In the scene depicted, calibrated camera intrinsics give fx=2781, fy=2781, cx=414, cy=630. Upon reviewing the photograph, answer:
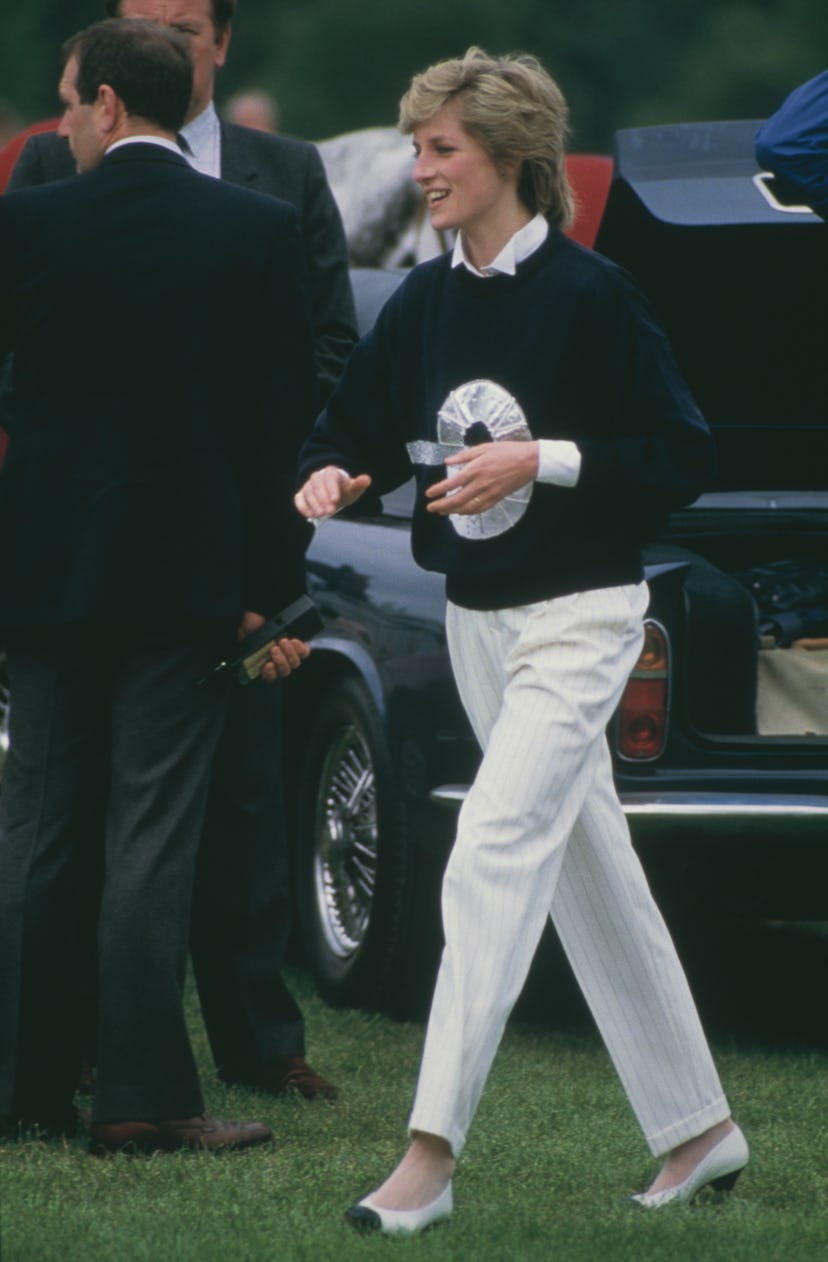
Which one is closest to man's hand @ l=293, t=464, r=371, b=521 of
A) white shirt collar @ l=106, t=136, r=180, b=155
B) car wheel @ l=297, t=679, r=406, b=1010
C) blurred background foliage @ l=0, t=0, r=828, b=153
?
white shirt collar @ l=106, t=136, r=180, b=155

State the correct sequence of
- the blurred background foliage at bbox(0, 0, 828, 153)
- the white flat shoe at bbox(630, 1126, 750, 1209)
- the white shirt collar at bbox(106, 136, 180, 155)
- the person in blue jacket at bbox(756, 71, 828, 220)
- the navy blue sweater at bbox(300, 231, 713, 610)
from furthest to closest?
the blurred background foliage at bbox(0, 0, 828, 153)
the person in blue jacket at bbox(756, 71, 828, 220)
the white shirt collar at bbox(106, 136, 180, 155)
the white flat shoe at bbox(630, 1126, 750, 1209)
the navy blue sweater at bbox(300, 231, 713, 610)

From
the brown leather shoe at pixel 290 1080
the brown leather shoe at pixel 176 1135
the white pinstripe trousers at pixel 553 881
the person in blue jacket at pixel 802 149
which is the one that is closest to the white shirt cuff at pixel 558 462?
the white pinstripe trousers at pixel 553 881

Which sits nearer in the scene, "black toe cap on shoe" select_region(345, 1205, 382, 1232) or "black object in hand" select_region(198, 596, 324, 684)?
"black toe cap on shoe" select_region(345, 1205, 382, 1232)

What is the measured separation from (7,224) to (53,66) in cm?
5888

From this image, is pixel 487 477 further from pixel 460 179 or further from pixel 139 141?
pixel 139 141

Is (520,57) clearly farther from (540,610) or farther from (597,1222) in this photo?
(597,1222)

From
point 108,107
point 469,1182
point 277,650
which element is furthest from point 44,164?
point 469,1182

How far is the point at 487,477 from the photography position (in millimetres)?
4270

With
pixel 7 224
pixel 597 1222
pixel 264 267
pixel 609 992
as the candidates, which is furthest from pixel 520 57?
pixel 597 1222

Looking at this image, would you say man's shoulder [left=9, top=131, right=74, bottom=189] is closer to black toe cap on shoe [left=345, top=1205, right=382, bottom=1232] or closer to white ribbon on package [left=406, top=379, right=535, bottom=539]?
white ribbon on package [left=406, top=379, right=535, bottom=539]

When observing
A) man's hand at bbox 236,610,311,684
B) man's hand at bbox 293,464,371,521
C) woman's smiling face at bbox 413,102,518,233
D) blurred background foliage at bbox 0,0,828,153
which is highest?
blurred background foliage at bbox 0,0,828,153

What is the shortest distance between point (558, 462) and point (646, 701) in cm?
158

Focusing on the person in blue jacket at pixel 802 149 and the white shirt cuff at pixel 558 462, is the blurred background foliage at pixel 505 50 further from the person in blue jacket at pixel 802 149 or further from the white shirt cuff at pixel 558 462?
the white shirt cuff at pixel 558 462

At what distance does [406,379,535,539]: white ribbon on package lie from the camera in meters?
4.46
